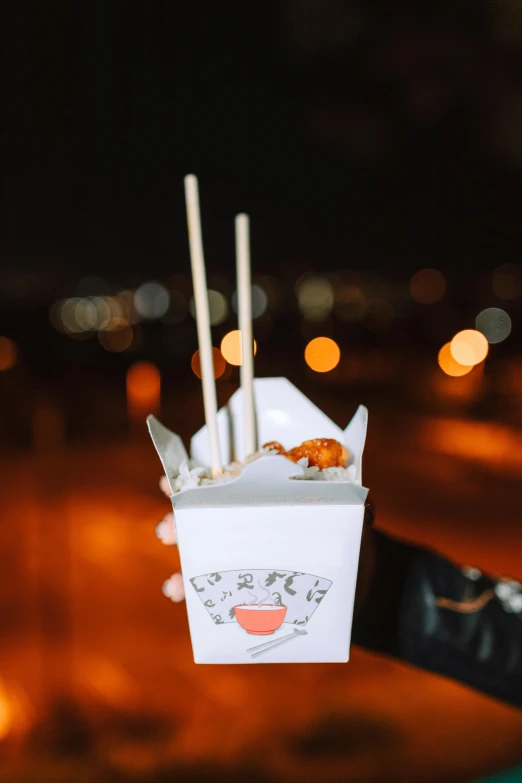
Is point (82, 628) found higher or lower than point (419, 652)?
lower

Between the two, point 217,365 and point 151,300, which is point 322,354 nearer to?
point 217,365

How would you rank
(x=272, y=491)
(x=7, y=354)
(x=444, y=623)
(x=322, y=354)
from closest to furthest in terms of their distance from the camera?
(x=272, y=491), (x=444, y=623), (x=322, y=354), (x=7, y=354)

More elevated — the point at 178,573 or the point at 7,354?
the point at 178,573

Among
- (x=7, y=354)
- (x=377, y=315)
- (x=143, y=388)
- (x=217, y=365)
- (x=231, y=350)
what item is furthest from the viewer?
(x=377, y=315)

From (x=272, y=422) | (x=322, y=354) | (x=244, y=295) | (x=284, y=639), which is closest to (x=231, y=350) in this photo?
(x=322, y=354)

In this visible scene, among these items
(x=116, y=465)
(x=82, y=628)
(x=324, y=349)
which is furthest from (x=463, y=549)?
(x=324, y=349)

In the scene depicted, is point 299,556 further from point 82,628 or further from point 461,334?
point 461,334
